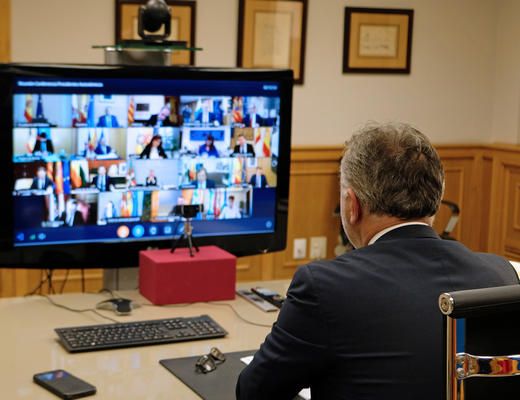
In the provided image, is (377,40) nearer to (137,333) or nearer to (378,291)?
(137,333)

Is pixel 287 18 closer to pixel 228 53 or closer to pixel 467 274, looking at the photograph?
pixel 228 53

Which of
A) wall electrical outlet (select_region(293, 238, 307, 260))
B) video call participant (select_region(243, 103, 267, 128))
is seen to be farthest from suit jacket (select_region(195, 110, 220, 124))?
wall electrical outlet (select_region(293, 238, 307, 260))

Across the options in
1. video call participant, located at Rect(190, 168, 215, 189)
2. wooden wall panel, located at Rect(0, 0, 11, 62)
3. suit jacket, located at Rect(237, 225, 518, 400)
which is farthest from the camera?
wooden wall panel, located at Rect(0, 0, 11, 62)

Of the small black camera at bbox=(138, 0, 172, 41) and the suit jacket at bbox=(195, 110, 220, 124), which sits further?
the small black camera at bbox=(138, 0, 172, 41)

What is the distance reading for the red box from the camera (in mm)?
2744

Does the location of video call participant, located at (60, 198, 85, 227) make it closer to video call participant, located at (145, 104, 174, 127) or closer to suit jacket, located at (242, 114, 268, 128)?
video call participant, located at (145, 104, 174, 127)

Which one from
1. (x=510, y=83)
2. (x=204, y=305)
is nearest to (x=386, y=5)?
(x=510, y=83)

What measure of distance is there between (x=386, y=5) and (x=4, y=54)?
2.21 meters

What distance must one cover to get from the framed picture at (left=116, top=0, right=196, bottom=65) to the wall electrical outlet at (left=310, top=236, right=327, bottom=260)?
1.27m

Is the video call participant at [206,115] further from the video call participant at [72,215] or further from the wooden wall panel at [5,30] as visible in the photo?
the wooden wall panel at [5,30]

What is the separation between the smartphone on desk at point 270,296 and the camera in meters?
2.80

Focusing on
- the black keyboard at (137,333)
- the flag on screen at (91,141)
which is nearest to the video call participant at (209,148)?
the flag on screen at (91,141)

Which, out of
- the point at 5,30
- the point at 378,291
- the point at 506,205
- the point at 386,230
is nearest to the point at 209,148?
the point at 386,230

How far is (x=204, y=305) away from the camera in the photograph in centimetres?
278
